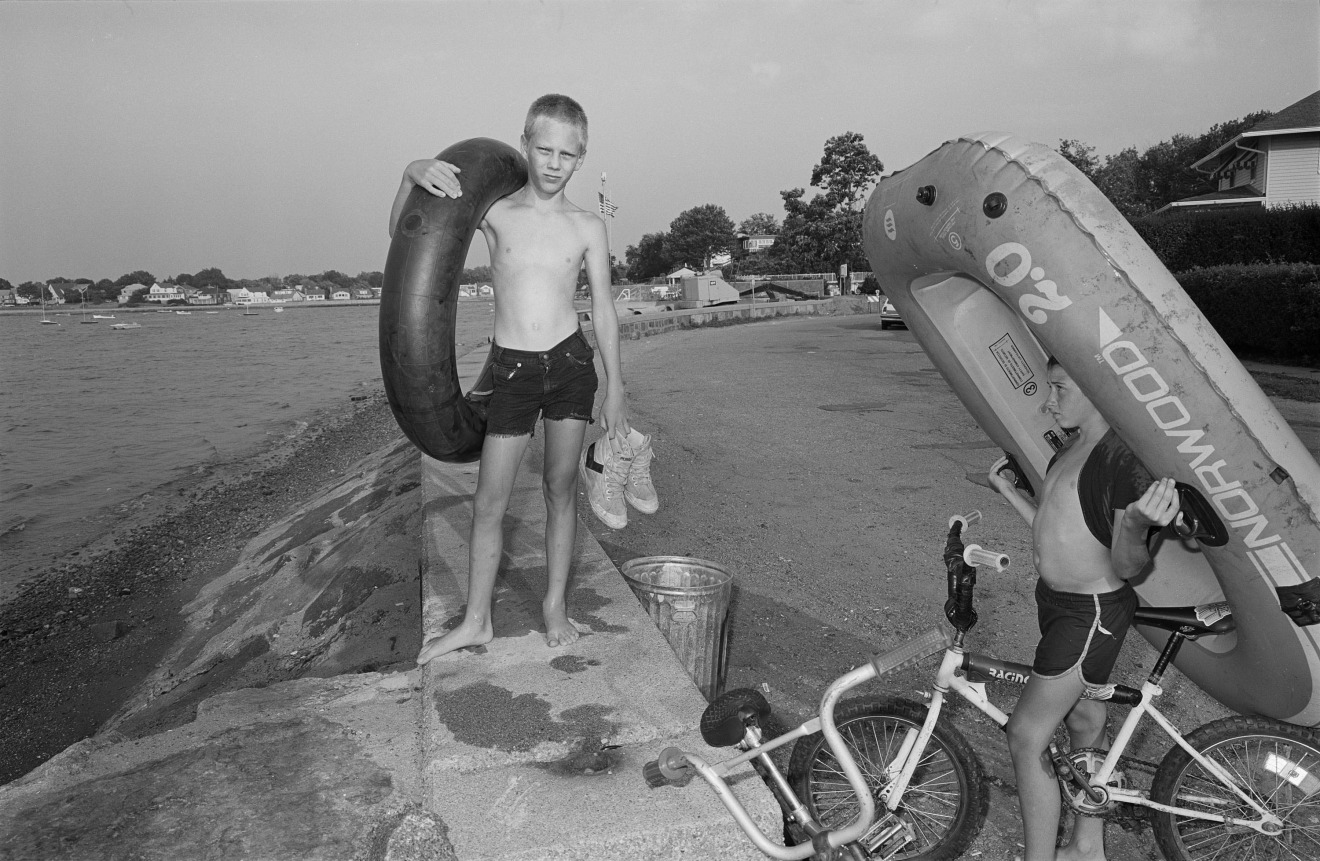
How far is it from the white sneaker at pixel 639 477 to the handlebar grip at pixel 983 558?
4.88 ft

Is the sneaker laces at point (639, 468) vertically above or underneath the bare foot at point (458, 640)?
above

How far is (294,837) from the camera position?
2592mm

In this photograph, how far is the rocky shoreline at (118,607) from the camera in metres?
6.45

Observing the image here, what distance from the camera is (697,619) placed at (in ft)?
13.2

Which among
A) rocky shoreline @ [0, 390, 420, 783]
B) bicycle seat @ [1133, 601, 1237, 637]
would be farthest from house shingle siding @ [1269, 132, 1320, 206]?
bicycle seat @ [1133, 601, 1237, 637]

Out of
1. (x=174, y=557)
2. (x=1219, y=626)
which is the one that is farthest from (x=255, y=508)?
(x=1219, y=626)

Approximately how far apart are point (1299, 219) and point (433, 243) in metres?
24.4

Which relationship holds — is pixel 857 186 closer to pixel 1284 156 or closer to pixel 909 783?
pixel 1284 156

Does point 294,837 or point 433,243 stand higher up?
point 433,243

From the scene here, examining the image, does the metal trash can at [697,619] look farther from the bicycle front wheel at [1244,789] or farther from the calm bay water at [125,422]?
the calm bay water at [125,422]

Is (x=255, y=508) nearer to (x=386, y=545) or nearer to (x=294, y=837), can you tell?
(x=386, y=545)

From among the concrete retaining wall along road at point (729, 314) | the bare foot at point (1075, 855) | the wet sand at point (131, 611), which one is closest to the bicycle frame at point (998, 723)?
the bare foot at point (1075, 855)

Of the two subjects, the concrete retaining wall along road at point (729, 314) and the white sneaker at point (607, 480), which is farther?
the concrete retaining wall along road at point (729, 314)

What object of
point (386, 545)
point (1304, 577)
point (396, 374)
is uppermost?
point (396, 374)
